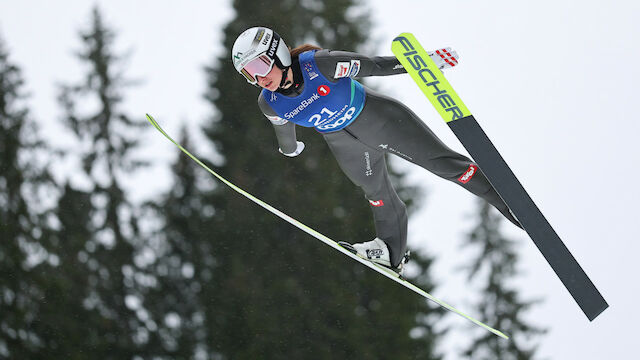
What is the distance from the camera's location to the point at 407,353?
11562 mm

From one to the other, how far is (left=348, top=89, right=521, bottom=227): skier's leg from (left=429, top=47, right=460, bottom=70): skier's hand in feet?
1.32

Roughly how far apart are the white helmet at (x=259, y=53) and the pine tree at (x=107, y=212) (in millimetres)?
8964

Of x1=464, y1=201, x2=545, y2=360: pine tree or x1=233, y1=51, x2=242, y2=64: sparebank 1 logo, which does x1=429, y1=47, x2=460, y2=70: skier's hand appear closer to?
x1=233, y1=51, x2=242, y2=64: sparebank 1 logo

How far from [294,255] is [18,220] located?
15.7 feet

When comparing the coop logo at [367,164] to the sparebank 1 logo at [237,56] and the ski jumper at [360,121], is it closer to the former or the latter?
the ski jumper at [360,121]

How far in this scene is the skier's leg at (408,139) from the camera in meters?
4.59

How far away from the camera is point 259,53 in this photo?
14.1 ft

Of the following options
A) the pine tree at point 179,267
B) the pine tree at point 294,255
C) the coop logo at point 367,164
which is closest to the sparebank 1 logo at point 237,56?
the coop logo at point 367,164

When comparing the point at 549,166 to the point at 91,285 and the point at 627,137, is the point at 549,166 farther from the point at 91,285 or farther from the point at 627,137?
the point at 91,285

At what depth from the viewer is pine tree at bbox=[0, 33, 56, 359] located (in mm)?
12438

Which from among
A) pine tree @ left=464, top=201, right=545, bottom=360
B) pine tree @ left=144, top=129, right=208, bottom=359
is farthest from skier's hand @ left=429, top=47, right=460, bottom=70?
pine tree @ left=464, top=201, right=545, bottom=360

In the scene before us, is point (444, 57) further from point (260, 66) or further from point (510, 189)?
point (260, 66)

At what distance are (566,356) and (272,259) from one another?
17.0 feet

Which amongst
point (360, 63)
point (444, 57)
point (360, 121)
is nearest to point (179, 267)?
point (360, 121)
